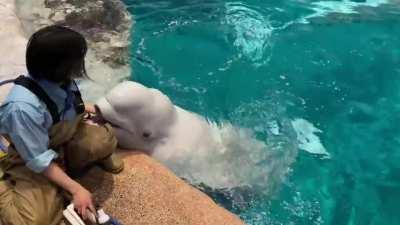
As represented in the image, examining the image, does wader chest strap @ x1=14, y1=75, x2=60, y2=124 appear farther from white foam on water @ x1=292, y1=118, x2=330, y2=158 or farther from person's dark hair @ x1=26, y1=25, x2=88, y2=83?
white foam on water @ x1=292, y1=118, x2=330, y2=158

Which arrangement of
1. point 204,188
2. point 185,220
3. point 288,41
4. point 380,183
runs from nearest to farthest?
point 185,220, point 204,188, point 380,183, point 288,41

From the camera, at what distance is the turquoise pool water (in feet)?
17.3

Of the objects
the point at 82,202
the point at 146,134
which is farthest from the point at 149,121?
the point at 82,202

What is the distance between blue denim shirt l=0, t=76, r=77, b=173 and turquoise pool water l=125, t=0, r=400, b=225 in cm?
185

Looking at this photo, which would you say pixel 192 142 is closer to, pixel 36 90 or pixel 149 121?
pixel 149 121

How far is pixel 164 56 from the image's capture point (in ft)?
22.7

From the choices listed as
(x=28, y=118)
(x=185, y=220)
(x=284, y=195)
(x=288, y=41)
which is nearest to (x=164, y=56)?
(x=288, y=41)

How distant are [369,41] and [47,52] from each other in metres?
5.64

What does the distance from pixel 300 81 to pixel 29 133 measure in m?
4.18

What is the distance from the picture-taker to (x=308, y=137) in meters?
5.92

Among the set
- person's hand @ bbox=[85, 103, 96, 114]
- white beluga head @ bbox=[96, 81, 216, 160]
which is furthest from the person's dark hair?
person's hand @ bbox=[85, 103, 96, 114]

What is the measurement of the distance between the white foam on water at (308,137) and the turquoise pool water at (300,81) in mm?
71

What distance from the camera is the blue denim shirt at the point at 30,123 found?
2994 mm

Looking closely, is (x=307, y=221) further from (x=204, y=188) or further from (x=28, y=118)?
(x=28, y=118)
